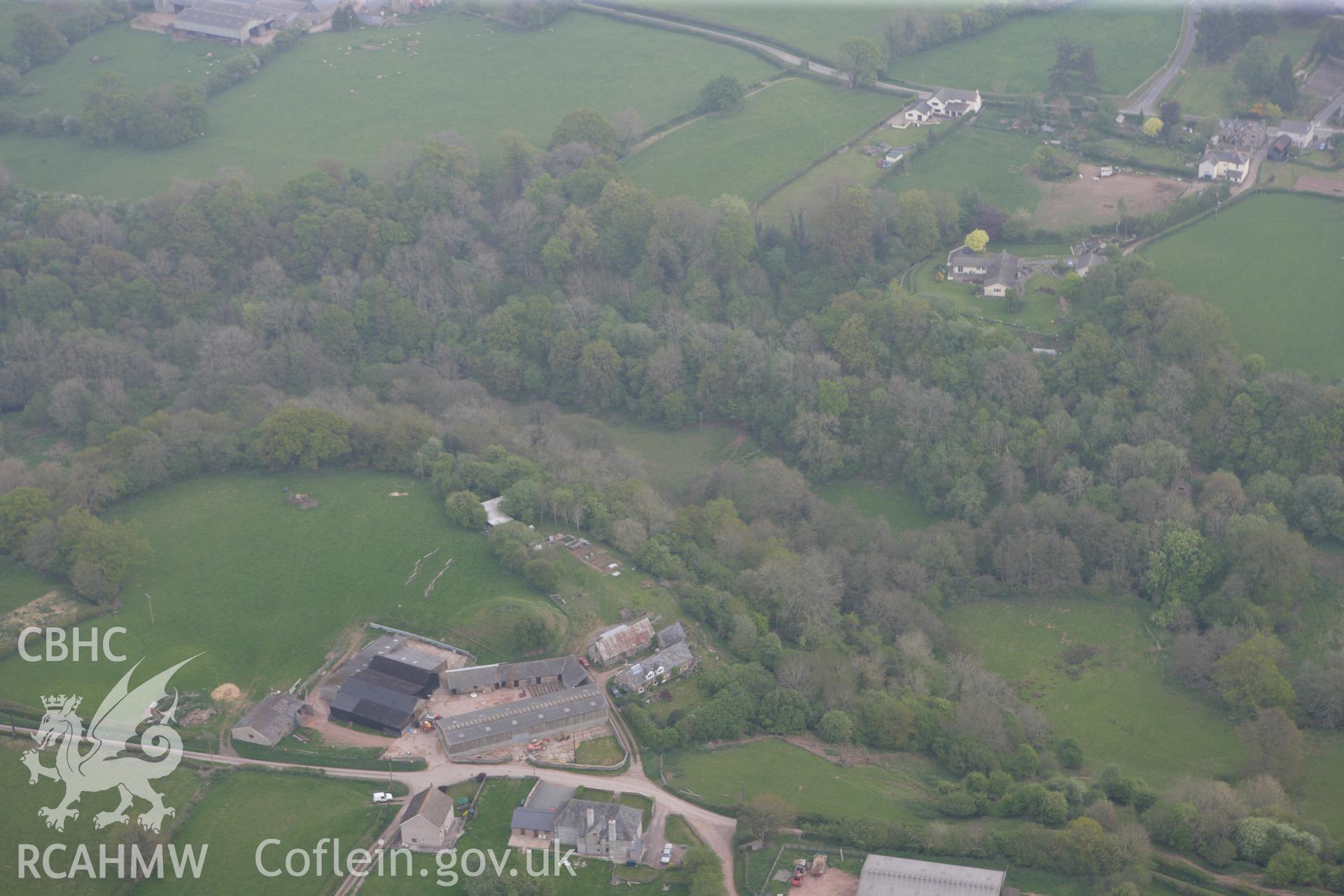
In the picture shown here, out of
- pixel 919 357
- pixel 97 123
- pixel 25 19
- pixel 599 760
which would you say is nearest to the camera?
pixel 599 760

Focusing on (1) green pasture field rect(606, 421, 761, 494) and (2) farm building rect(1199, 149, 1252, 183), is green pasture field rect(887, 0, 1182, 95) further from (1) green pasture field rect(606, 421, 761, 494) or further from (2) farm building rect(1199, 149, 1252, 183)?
(1) green pasture field rect(606, 421, 761, 494)

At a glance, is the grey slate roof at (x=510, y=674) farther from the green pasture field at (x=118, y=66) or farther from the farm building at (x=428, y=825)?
the green pasture field at (x=118, y=66)

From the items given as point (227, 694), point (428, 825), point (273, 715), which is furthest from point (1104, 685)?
point (227, 694)

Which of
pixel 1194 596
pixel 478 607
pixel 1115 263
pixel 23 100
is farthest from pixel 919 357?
pixel 23 100

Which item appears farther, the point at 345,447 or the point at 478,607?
the point at 345,447

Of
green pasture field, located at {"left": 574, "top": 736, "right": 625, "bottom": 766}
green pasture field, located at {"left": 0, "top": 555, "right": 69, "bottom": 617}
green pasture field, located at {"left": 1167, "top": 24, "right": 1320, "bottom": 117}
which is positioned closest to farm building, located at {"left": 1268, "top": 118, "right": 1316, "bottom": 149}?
green pasture field, located at {"left": 1167, "top": 24, "right": 1320, "bottom": 117}

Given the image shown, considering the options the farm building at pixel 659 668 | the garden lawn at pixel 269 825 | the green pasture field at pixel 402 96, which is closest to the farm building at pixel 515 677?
the farm building at pixel 659 668

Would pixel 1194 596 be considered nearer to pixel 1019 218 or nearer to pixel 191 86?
pixel 1019 218
